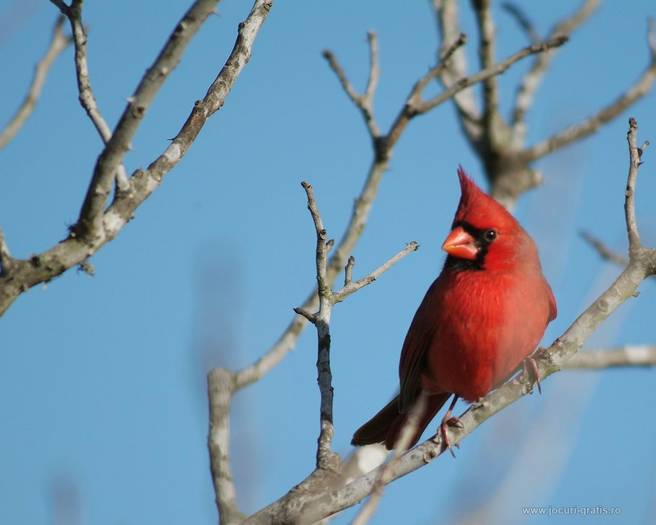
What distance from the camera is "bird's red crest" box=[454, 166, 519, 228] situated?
4.23 m

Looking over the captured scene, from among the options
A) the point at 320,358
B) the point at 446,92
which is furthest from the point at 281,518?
the point at 446,92

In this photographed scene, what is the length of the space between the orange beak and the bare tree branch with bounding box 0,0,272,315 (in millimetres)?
1675

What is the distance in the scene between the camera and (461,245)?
4242 mm

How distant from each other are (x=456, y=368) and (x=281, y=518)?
1.62m

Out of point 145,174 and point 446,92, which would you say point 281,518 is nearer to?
point 145,174

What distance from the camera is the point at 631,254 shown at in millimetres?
3381

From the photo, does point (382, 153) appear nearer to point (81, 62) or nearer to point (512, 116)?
point (512, 116)

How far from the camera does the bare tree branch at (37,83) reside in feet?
13.1

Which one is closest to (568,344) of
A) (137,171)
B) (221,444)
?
(221,444)

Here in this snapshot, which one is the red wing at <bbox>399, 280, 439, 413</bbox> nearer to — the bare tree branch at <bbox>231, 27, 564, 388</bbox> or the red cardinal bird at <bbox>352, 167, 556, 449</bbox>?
the red cardinal bird at <bbox>352, 167, 556, 449</bbox>

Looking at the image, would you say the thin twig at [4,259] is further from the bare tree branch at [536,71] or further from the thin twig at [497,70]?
the bare tree branch at [536,71]

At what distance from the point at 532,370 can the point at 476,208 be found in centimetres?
94

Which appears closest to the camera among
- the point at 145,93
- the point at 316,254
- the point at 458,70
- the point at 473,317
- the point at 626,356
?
the point at 145,93

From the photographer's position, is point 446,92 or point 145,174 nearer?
point 145,174
